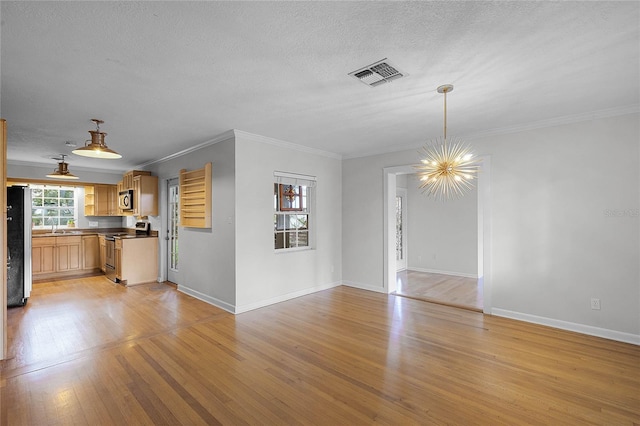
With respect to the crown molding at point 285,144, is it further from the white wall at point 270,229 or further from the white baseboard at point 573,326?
the white baseboard at point 573,326

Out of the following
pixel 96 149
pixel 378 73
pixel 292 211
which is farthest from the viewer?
pixel 292 211

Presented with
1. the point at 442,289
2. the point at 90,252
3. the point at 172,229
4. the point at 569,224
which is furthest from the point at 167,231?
the point at 569,224

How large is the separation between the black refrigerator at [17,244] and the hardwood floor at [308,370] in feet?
1.42

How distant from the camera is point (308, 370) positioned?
8.73 ft

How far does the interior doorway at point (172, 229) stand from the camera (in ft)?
19.5

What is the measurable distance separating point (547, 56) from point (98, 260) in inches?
351

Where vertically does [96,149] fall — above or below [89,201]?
above

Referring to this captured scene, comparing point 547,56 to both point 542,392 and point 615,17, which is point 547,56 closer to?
point 615,17

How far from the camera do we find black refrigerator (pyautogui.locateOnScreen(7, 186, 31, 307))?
14.6 ft

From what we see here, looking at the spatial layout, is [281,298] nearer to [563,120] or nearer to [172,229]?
[172,229]

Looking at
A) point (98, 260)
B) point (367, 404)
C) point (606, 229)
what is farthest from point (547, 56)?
point (98, 260)

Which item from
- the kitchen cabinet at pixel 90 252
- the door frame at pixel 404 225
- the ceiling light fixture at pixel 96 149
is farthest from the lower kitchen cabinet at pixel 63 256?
the door frame at pixel 404 225

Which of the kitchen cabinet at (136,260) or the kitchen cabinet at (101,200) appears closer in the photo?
the kitchen cabinet at (136,260)

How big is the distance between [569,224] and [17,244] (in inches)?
298
